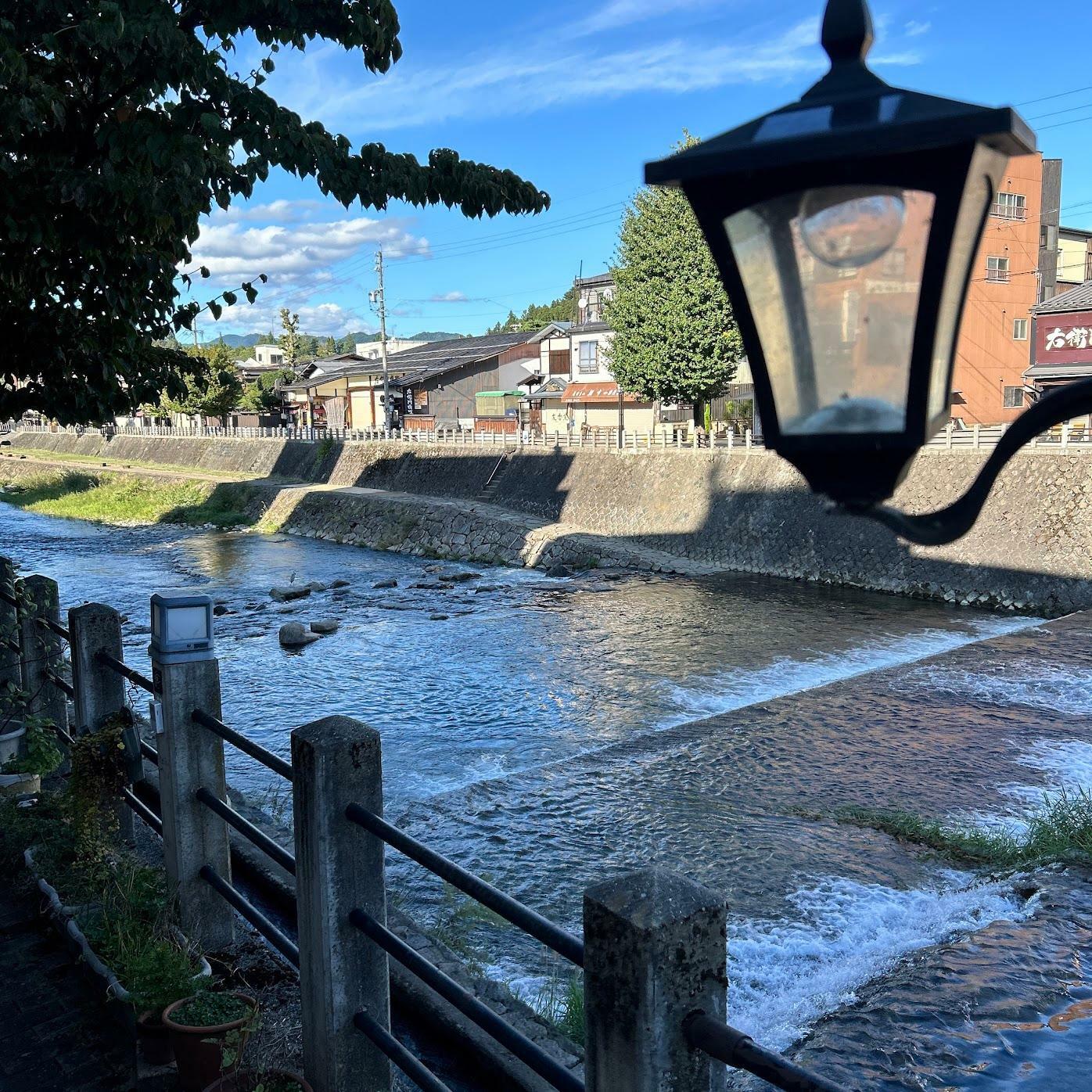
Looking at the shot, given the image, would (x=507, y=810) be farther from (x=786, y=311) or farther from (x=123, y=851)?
(x=786, y=311)

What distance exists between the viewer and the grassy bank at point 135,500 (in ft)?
128

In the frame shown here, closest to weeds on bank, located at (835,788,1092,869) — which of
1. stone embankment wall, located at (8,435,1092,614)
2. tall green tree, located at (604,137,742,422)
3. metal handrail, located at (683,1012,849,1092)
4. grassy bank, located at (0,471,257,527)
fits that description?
metal handrail, located at (683,1012,849,1092)

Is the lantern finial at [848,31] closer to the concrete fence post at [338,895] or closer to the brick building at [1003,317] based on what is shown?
the concrete fence post at [338,895]

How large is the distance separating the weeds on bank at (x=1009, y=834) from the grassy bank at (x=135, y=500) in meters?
32.3

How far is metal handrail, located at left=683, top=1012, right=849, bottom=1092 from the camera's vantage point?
64.3 inches

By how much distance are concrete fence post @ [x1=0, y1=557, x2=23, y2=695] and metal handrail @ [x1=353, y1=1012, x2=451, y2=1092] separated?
14.1 ft

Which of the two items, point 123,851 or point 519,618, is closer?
point 123,851

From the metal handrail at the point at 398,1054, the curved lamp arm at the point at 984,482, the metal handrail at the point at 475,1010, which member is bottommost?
the metal handrail at the point at 398,1054

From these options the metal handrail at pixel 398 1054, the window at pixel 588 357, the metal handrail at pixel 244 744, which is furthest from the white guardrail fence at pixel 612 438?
the metal handrail at pixel 398 1054

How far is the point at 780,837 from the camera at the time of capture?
897 centimetres

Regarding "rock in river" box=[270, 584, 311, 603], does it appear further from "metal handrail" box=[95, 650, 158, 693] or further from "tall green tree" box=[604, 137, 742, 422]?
"metal handrail" box=[95, 650, 158, 693]

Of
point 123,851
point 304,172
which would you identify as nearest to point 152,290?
point 304,172

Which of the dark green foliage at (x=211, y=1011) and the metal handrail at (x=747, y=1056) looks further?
the dark green foliage at (x=211, y=1011)

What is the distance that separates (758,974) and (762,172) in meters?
6.29
